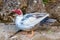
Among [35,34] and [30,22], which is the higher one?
[30,22]

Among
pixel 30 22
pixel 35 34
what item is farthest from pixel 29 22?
pixel 35 34

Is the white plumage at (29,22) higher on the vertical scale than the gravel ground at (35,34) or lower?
higher

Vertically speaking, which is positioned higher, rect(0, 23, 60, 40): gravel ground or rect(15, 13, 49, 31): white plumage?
rect(15, 13, 49, 31): white plumage

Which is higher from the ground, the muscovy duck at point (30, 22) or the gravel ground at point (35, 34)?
the muscovy duck at point (30, 22)

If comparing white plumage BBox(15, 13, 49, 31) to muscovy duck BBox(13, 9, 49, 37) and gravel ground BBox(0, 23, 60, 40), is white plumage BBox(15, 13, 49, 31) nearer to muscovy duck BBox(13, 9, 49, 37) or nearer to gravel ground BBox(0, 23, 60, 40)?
muscovy duck BBox(13, 9, 49, 37)

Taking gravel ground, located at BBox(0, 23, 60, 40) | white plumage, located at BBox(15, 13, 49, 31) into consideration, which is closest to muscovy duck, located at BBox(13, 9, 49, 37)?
white plumage, located at BBox(15, 13, 49, 31)

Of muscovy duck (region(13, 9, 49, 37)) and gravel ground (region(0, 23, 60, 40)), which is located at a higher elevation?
muscovy duck (region(13, 9, 49, 37))

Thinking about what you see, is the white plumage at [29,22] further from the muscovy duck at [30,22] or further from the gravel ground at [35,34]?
the gravel ground at [35,34]

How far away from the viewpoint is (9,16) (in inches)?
151

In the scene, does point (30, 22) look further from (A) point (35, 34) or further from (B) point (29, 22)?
(A) point (35, 34)

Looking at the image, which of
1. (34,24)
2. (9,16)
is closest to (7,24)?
(9,16)

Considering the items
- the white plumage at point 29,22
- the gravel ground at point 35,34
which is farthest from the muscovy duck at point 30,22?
the gravel ground at point 35,34

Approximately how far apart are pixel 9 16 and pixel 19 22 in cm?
63

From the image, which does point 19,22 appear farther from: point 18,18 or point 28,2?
point 28,2
